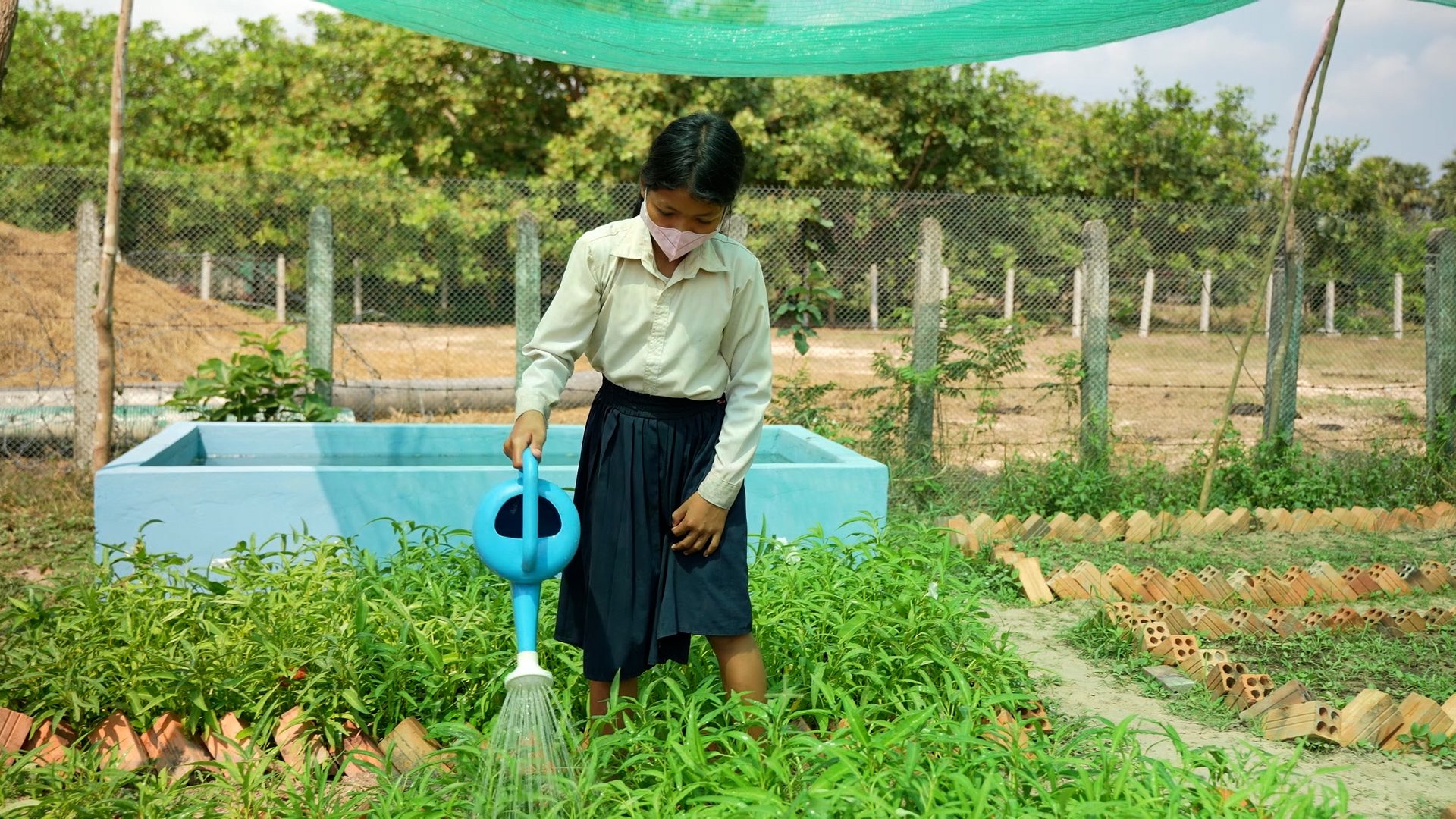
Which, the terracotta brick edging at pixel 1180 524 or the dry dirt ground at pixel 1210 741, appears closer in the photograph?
the dry dirt ground at pixel 1210 741

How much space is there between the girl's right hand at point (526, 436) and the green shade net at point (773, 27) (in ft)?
6.14

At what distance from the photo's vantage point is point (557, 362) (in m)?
2.59

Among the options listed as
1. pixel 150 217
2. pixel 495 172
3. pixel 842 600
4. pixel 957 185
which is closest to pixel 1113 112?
pixel 957 185

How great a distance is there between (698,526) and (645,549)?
15 centimetres

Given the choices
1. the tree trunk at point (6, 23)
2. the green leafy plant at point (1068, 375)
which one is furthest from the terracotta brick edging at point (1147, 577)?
the tree trunk at point (6, 23)

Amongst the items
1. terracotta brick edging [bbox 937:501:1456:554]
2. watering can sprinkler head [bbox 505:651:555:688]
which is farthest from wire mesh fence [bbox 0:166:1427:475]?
watering can sprinkler head [bbox 505:651:555:688]

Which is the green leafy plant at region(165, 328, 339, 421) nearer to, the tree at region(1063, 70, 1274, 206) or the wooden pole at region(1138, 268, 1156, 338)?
the wooden pole at region(1138, 268, 1156, 338)

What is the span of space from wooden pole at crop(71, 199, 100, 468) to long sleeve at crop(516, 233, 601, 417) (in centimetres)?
545

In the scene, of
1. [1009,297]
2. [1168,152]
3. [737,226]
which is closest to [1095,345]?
[1009,297]

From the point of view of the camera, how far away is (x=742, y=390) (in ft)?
8.80

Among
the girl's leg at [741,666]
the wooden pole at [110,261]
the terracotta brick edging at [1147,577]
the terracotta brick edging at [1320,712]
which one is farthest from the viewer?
the wooden pole at [110,261]

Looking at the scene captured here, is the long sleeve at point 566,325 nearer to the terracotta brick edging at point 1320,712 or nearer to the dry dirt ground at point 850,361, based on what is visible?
the terracotta brick edging at point 1320,712

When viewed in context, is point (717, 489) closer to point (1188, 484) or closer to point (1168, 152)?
point (1188, 484)

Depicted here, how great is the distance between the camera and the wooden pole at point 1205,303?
30.9 ft
